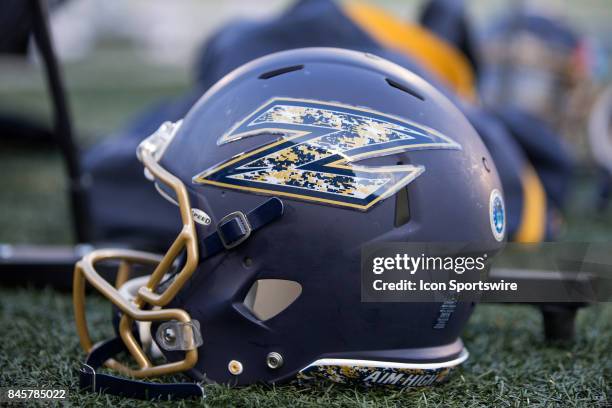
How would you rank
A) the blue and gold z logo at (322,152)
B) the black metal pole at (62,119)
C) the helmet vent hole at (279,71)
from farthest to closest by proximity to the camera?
1. the black metal pole at (62,119)
2. the helmet vent hole at (279,71)
3. the blue and gold z logo at (322,152)

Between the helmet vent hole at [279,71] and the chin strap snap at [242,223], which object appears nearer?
the chin strap snap at [242,223]

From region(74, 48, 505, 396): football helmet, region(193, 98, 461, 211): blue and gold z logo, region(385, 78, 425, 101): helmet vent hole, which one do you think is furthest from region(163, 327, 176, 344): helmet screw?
region(385, 78, 425, 101): helmet vent hole

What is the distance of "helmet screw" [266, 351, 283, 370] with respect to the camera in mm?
1450

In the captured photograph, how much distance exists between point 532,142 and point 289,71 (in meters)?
1.99

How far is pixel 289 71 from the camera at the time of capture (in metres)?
1.51

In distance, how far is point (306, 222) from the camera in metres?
1.40

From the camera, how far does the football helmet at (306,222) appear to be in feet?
4.60

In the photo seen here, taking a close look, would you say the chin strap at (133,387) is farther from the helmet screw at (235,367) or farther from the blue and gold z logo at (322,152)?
the blue and gold z logo at (322,152)

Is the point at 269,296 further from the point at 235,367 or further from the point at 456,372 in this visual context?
the point at 456,372

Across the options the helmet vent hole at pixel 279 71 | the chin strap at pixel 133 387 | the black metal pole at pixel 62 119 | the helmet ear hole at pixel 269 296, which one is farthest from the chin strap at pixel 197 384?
the black metal pole at pixel 62 119

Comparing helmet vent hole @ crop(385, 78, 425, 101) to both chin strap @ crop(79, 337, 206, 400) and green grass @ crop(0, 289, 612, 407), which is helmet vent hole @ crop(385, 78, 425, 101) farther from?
chin strap @ crop(79, 337, 206, 400)

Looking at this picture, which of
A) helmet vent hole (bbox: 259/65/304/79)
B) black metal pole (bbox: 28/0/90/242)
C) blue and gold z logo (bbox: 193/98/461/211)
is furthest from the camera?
black metal pole (bbox: 28/0/90/242)

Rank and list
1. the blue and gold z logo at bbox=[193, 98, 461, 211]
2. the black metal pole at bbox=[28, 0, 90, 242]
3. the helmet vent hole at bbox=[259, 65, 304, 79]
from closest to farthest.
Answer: the blue and gold z logo at bbox=[193, 98, 461, 211]
the helmet vent hole at bbox=[259, 65, 304, 79]
the black metal pole at bbox=[28, 0, 90, 242]

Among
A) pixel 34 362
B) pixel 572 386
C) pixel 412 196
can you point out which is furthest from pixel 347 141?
pixel 34 362
